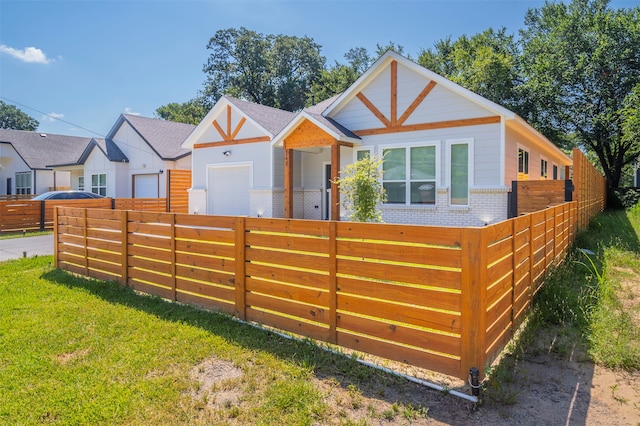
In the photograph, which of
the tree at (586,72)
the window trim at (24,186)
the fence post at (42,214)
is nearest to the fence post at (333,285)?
the fence post at (42,214)

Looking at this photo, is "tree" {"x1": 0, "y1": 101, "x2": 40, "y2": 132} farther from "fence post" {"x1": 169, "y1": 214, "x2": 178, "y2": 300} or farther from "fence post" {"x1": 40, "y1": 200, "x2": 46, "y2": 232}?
"fence post" {"x1": 169, "y1": 214, "x2": 178, "y2": 300}

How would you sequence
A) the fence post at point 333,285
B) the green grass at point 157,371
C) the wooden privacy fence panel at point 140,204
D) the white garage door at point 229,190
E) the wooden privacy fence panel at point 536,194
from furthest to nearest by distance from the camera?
the wooden privacy fence panel at point 140,204 < the white garage door at point 229,190 < the wooden privacy fence panel at point 536,194 < the fence post at point 333,285 < the green grass at point 157,371

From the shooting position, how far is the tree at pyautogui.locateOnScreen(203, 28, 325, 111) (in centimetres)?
3784

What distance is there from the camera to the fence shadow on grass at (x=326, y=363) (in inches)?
115

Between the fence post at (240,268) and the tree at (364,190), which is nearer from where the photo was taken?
the fence post at (240,268)

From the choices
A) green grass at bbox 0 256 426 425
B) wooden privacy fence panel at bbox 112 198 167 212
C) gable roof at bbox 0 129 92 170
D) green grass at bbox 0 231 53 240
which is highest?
gable roof at bbox 0 129 92 170

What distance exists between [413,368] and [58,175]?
3457cm

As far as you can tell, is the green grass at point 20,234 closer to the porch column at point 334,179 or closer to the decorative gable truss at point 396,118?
the porch column at point 334,179

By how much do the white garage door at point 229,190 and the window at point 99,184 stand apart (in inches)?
406

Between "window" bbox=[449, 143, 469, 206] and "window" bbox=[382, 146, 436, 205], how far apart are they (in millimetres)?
534

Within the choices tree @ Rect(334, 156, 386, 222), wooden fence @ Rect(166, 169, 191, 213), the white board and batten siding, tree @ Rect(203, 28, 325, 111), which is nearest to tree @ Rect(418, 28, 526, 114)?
tree @ Rect(203, 28, 325, 111)

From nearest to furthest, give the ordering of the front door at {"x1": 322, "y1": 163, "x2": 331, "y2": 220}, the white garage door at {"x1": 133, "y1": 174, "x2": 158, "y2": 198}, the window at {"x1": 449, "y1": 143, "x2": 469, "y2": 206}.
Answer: the window at {"x1": 449, "y1": 143, "x2": 469, "y2": 206} < the front door at {"x1": 322, "y1": 163, "x2": 331, "y2": 220} < the white garage door at {"x1": 133, "y1": 174, "x2": 158, "y2": 198}

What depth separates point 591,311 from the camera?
4.78 m

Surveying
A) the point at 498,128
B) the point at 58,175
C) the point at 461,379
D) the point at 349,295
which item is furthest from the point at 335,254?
the point at 58,175
